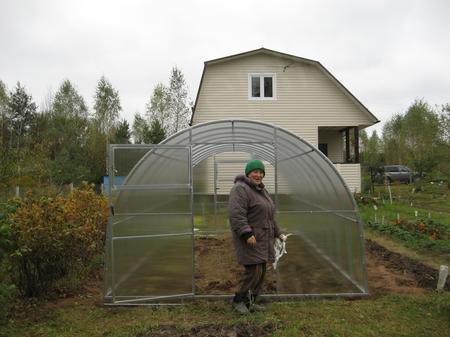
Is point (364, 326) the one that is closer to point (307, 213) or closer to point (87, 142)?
point (307, 213)

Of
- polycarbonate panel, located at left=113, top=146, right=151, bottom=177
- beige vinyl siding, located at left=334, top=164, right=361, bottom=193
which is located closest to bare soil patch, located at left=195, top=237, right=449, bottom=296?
polycarbonate panel, located at left=113, top=146, right=151, bottom=177

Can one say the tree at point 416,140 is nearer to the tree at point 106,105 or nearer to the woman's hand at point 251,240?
the woman's hand at point 251,240

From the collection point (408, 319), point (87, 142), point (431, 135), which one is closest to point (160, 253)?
point (408, 319)

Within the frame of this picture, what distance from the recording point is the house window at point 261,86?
54.1 feet

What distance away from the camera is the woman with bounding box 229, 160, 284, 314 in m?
4.54

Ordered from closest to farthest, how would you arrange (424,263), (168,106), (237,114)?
(424,263), (237,114), (168,106)

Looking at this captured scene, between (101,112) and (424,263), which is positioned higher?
(101,112)

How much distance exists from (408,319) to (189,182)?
10.7ft

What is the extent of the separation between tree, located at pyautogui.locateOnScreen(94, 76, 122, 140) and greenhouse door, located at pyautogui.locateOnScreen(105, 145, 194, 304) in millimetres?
30437

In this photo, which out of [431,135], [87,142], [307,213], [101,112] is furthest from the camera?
[101,112]

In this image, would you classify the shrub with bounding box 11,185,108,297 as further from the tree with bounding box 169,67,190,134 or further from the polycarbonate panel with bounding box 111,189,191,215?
the tree with bounding box 169,67,190,134

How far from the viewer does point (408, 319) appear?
4.72 meters

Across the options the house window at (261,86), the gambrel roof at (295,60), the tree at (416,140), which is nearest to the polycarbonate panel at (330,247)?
the gambrel roof at (295,60)

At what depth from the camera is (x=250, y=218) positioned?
4.68 m
